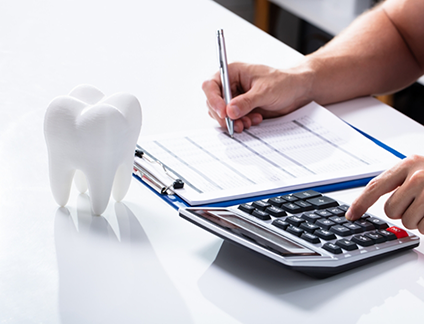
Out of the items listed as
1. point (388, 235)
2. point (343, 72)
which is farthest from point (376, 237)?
point (343, 72)

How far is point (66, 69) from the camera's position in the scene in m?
1.01

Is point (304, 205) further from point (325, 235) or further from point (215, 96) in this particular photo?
point (215, 96)

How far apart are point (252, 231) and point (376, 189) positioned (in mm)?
158

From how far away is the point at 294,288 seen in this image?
0.50 meters

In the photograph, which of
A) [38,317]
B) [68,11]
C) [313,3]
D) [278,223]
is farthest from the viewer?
[313,3]

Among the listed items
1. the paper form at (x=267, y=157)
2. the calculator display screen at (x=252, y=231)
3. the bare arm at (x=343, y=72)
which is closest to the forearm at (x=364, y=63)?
the bare arm at (x=343, y=72)

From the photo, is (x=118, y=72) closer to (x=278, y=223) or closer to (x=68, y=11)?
(x=68, y=11)

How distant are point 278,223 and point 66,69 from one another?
61 centimetres

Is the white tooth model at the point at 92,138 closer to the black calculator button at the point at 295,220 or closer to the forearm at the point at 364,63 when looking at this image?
the black calculator button at the point at 295,220

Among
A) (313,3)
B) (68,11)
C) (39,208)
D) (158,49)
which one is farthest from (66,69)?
(313,3)

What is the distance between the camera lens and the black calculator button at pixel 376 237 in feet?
1.79

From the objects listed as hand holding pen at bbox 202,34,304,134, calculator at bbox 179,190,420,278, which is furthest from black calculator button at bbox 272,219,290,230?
hand holding pen at bbox 202,34,304,134

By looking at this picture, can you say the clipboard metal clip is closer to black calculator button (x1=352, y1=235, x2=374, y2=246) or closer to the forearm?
black calculator button (x1=352, y1=235, x2=374, y2=246)

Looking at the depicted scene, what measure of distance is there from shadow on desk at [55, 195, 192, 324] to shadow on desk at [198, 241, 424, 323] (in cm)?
5
